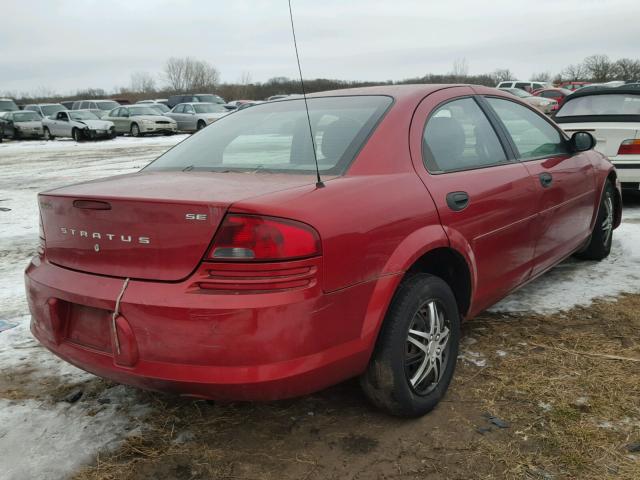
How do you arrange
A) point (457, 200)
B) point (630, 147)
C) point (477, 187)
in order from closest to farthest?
point (457, 200), point (477, 187), point (630, 147)

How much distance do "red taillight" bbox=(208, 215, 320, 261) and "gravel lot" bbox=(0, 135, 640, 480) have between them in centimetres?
90

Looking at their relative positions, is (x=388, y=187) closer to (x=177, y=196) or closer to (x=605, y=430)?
(x=177, y=196)

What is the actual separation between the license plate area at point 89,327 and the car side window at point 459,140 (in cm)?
160

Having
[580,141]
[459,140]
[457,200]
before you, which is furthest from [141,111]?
[457,200]

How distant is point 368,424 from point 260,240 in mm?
1094

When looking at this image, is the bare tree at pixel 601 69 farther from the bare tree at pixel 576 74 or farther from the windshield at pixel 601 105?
the windshield at pixel 601 105

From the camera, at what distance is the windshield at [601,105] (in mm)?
7008

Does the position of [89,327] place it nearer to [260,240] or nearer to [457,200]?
[260,240]

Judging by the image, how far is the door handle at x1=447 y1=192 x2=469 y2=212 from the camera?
2.80m

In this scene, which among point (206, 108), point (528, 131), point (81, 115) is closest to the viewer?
point (528, 131)

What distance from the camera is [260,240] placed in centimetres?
207

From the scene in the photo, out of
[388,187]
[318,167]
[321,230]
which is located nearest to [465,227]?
[388,187]

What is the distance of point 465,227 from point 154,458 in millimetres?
1759

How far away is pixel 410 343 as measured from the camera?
2.61 m
